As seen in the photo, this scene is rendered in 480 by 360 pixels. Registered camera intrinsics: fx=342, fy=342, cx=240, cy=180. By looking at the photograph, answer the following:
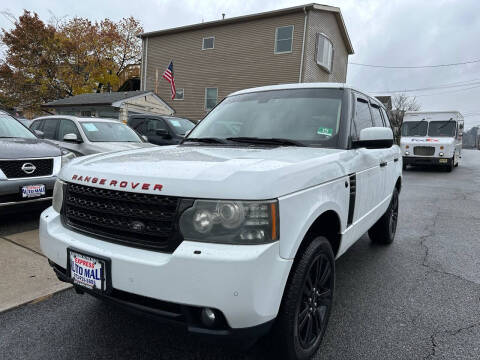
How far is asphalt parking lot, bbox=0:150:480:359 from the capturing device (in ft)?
7.22

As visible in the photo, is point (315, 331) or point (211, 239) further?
point (315, 331)

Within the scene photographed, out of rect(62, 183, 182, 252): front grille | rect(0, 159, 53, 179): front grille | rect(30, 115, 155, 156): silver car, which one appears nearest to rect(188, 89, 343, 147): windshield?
rect(62, 183, 182, 252): front grille

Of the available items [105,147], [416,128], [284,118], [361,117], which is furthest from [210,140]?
[416,128]

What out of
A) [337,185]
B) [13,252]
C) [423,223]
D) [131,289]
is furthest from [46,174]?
[423,223]

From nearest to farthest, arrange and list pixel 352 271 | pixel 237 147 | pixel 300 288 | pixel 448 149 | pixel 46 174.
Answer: pixel 300 288 → pixel 237 147 → pixel 352 271 → pixel 46 174 → pixel 448 149

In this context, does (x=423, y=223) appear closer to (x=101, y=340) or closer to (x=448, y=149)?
(x=101, y=340)

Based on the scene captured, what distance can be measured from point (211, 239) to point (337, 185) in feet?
3.50

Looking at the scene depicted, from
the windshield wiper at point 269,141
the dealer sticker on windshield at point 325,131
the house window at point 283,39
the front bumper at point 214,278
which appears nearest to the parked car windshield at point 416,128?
the house window at point 283,39

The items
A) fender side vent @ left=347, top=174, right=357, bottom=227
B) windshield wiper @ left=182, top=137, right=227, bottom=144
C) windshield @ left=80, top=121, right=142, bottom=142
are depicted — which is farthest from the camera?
windshield @ left=80, top=121, right=142, bottom=142

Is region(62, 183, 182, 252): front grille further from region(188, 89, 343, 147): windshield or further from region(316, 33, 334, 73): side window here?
region(316, 33, 334, 73): side window

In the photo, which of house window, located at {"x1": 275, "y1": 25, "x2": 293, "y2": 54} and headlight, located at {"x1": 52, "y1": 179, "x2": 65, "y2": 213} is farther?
house window, located at {"x1": 275, "y1": 25, "x2": 293, "y2": 54}

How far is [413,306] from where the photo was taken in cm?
287

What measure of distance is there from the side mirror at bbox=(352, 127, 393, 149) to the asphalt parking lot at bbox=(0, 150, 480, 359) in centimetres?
134

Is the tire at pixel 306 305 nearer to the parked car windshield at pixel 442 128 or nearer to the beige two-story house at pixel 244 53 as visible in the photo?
the parked car windshield at pixel 442 128
